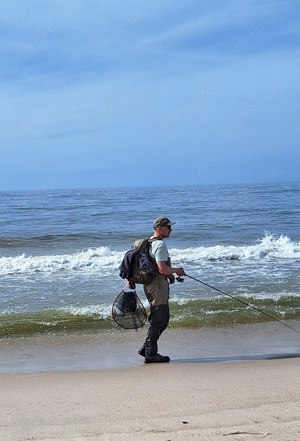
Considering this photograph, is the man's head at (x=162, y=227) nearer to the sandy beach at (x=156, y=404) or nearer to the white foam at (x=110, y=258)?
the sandy beach at (x=156, y=404)

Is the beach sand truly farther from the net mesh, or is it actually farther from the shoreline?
the net mesh

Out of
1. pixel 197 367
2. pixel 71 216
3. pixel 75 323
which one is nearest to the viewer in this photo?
pixel 197 367

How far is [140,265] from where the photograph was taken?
627 centimetres

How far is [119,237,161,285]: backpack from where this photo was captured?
6266 millimetres

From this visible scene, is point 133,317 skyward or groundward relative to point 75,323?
skyward

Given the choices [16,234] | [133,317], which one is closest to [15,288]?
[133,317]

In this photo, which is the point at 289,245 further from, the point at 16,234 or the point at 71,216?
the point at 71,216

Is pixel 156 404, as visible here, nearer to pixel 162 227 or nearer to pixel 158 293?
pixel 158 293

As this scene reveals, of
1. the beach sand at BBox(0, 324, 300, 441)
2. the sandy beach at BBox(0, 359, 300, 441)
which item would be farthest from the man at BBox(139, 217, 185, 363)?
the sandy beach at BBox(0, 359, 300, 441)

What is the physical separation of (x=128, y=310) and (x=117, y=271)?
7.23m

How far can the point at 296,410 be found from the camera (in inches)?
167

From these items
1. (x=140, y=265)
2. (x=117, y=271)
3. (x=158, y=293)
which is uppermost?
(x=140, y=265)

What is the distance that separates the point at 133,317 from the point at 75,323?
205cm

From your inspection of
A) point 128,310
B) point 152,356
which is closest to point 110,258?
point 128,310
